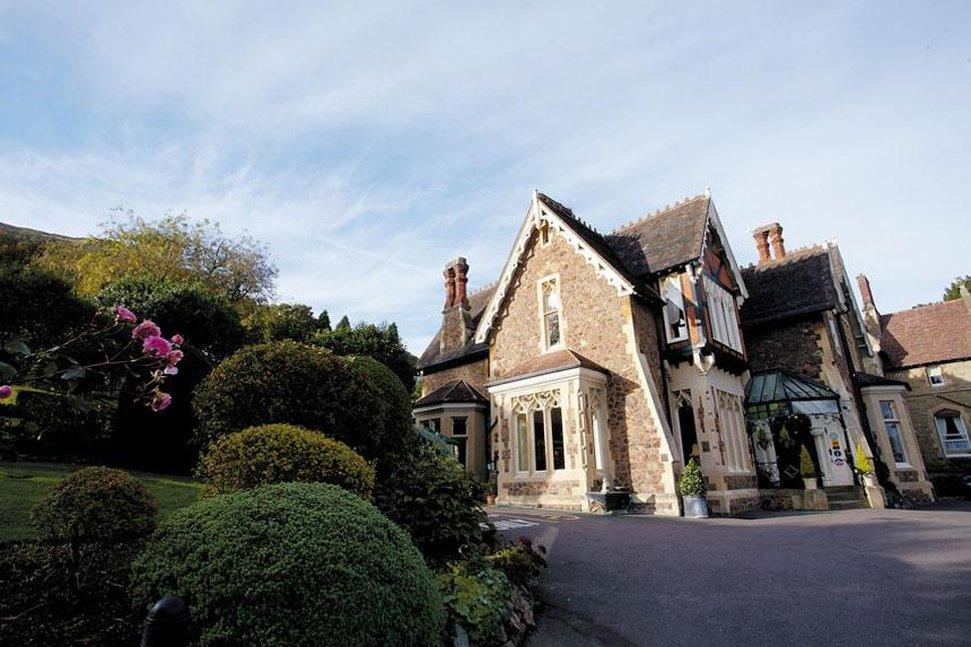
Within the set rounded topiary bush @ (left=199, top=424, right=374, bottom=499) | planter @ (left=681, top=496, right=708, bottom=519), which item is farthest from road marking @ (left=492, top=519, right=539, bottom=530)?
rounded topiary bush @ (left=199, top=424, right=374, bottom=499)

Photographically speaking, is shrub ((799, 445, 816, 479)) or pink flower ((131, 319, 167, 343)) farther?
shrub ((799, 445, 816, 479))

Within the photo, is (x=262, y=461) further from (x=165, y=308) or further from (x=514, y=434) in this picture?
(x=165, y=308)

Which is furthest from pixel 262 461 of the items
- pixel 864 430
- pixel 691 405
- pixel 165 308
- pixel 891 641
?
pixel 864 430

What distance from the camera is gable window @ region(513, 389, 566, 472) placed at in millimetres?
15711

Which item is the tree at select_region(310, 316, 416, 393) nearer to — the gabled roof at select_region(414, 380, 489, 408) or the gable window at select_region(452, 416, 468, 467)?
the gabled roof at select_region(414, 380, 489, 408)

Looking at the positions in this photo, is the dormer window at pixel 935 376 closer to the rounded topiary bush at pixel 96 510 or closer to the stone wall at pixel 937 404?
the stone wall at pixel 937 404

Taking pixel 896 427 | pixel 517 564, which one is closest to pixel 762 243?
pixel 896 427

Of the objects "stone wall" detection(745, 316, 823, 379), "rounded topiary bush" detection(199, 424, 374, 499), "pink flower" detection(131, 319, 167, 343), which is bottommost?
"rounded topiary bush" detection(199, 424, 374, 499)

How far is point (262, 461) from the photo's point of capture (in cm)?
525

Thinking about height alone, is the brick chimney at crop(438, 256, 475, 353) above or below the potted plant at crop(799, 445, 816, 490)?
above

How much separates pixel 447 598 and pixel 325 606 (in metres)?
2.17

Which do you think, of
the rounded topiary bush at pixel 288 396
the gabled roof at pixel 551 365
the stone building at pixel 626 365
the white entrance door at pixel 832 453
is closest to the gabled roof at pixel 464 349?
the stone building at pixel 626 365

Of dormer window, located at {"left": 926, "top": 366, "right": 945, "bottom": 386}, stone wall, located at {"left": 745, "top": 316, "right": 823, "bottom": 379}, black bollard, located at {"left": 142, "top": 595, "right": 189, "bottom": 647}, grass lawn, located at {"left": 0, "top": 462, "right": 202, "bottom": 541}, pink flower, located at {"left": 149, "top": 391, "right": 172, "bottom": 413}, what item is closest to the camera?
black bollard, located at {"left": 142, "top": 595, "right": 189, "bottom": 647}

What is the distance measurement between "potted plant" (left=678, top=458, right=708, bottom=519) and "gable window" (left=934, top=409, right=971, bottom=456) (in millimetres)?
24428
